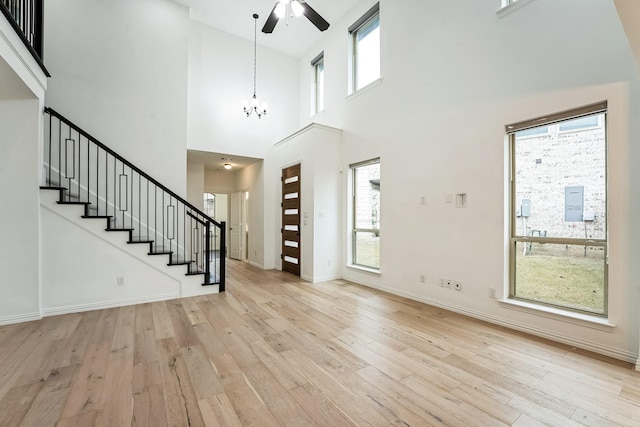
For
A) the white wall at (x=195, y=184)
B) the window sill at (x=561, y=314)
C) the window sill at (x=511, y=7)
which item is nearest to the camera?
the window sill at (x=561, y=314)

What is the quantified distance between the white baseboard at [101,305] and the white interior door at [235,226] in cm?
397

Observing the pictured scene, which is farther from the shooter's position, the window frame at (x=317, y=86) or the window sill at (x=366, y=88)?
the window frame at (x=317, y=86)

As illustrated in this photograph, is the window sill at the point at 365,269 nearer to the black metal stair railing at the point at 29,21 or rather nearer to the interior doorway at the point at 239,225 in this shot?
the interior doorway at the point at 239,225

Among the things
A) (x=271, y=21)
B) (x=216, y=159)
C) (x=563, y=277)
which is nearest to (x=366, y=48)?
(x=271, y=21)

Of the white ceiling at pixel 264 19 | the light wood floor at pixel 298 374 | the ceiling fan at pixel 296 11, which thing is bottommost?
the light wood floor at pixel 298 374

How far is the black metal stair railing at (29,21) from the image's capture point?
275 cm

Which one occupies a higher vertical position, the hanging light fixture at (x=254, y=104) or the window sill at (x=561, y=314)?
the hanging light fixture at (x=254, y=104)

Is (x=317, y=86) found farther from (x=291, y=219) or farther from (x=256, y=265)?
(x=256, y=265)

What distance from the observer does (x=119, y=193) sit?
186 inches

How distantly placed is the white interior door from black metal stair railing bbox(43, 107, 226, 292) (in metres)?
2.89

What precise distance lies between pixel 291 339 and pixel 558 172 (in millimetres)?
3290

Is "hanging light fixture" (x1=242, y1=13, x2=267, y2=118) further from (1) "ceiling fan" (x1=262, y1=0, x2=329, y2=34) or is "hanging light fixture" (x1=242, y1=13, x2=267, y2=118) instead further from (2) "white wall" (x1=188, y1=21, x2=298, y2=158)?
(1) "ceiling fan" (x1=262, y1=0, x2=329, y2=34)

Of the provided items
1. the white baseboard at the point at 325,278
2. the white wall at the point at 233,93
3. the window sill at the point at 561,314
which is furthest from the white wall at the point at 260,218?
the window sill at the point at 561,314

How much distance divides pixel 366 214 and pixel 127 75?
4850mm
